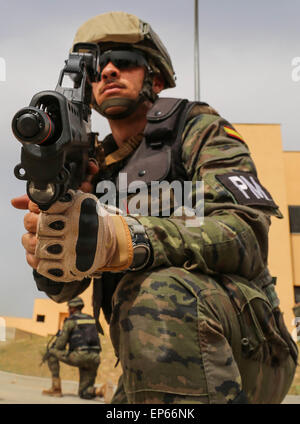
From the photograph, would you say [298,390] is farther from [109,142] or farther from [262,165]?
[109,142]

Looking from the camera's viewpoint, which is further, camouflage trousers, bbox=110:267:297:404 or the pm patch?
the pm patch

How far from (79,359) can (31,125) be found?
656 cm

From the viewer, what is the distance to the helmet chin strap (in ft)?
7.12

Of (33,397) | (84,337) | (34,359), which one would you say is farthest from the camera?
(34,359)

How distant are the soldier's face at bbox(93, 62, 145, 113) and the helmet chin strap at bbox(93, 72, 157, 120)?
0.06 feet

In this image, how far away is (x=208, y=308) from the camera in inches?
55.4

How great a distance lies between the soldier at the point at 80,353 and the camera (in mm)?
7023

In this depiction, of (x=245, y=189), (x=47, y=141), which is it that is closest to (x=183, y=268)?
(x=245, y=189)

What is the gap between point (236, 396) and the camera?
4.43ft

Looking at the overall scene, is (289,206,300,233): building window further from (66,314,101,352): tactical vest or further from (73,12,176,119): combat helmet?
(73,12,176,119): combat helmet

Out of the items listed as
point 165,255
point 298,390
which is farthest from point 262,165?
point 165,255
